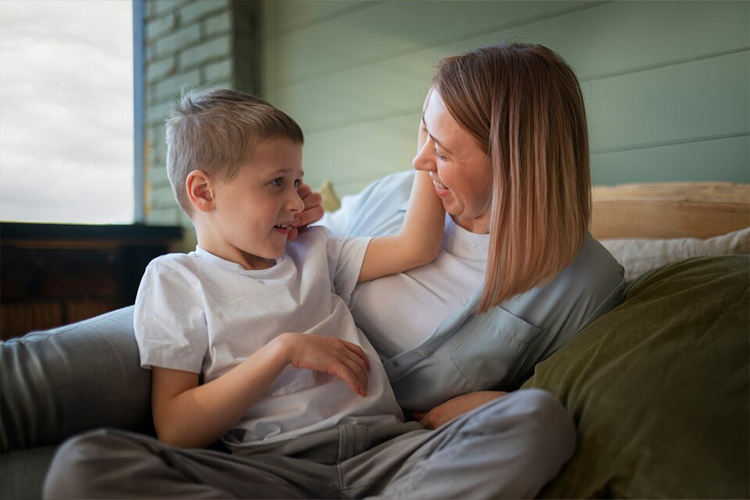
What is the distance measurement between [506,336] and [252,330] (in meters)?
0.45

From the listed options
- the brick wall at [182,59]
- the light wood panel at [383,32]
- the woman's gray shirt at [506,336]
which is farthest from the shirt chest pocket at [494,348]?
the brick wall at [182,59]

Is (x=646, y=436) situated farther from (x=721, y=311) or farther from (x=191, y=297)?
(x=191, y=297)

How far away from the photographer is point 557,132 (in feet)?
3.57

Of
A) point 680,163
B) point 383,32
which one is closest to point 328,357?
point 680,163

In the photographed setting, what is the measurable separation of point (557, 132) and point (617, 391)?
0.48 metres

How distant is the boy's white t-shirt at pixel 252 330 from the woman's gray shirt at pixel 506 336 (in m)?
0.08

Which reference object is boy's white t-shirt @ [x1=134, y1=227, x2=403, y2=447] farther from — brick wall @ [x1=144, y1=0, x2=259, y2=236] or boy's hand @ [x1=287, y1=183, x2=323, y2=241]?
brick wall @ [x1=144, y1=0, x2=259, y2=236]

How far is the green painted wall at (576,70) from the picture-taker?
164 centimetres

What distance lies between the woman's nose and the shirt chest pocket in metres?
0.30

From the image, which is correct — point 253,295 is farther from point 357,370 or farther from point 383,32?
point 383,32

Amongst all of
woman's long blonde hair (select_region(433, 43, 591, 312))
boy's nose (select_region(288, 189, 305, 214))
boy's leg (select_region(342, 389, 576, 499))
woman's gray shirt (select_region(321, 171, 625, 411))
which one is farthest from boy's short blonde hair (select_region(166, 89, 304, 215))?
boy's leg (select_region(342, 389, 576, 499))

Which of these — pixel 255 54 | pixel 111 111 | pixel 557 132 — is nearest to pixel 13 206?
pixel 111 111

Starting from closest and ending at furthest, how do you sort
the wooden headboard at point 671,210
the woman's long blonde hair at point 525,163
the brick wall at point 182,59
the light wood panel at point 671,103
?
1. the woman's long blonde hair at point 525,163
2. the wooden headboard at point 671,210
3. the light wood panel at point 671,103
4. the brick wall at point 182,59

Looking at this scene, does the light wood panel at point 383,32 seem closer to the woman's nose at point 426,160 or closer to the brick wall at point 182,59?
the brick wall at point 182,59
